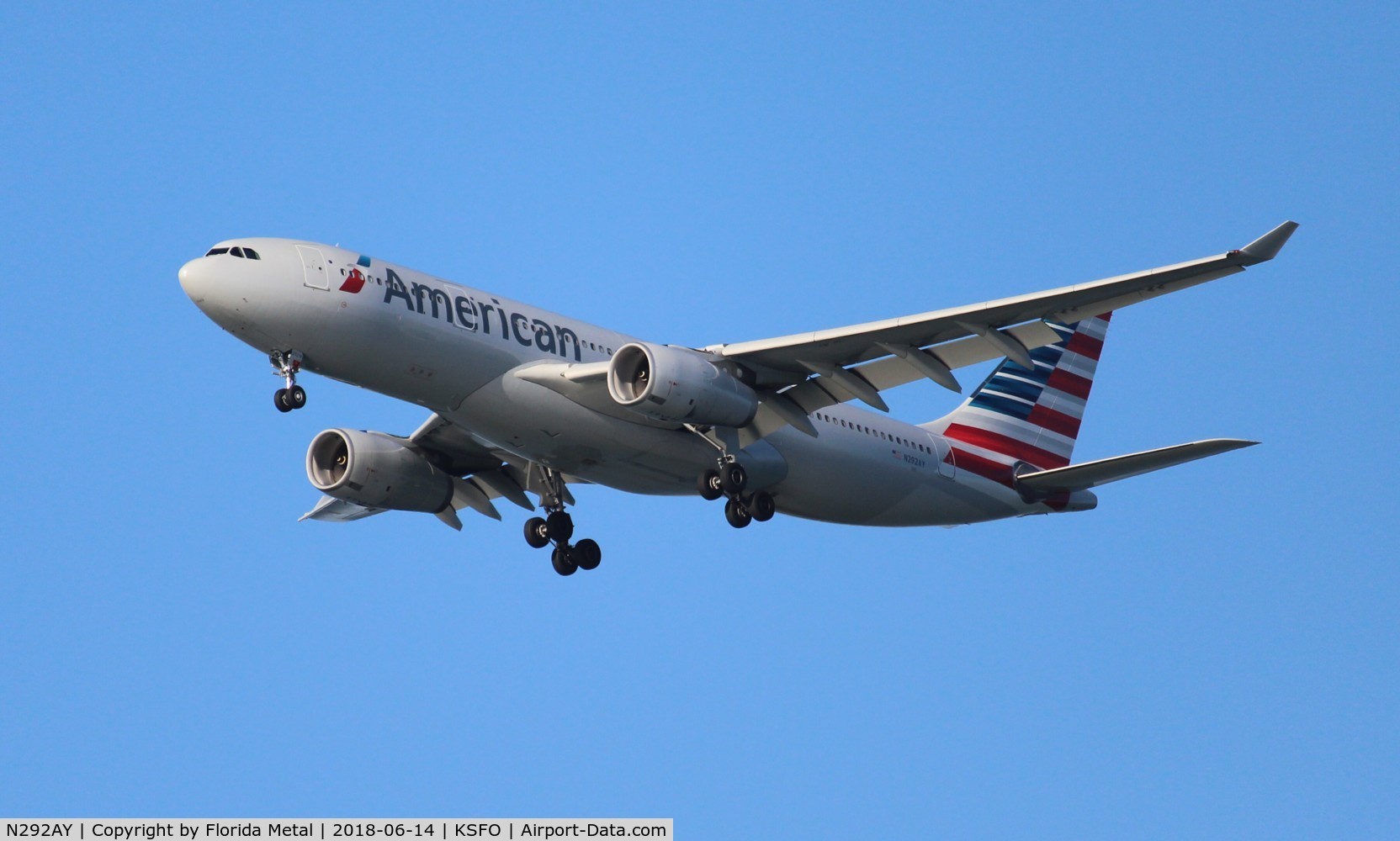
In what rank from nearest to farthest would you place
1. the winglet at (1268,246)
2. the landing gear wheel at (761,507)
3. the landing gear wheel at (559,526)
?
1. the winglet at (1268,246)
2. the landing gear wheel at (761,507)
3. the landing gear wheel at (559,526)

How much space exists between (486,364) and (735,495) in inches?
220

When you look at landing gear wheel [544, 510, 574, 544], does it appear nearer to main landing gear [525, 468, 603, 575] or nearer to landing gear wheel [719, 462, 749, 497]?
main landing gear [525, 468, 603, 575]

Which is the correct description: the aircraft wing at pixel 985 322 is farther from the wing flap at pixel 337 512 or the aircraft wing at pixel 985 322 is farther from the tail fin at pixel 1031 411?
the wing flap at pixel 337 512

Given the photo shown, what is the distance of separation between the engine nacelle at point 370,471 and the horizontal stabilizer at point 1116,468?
13423 mm

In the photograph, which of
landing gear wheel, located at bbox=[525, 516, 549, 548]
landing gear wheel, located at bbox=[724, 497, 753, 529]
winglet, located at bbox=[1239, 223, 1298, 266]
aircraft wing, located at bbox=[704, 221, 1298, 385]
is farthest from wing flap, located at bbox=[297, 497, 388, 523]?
winglet, located at bbox=[1239, 223, 1298, 266]

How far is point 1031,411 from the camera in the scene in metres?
42.5

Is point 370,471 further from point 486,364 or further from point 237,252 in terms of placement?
point 237,252

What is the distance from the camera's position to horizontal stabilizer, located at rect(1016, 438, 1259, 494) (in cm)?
3328

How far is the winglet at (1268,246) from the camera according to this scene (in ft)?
91.7

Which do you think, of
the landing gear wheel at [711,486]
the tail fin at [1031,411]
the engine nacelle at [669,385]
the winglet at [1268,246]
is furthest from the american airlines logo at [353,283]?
the winglet at [1268,246]

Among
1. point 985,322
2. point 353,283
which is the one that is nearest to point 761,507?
point 985,322

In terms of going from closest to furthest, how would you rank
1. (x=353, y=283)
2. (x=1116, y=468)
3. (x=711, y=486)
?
1. (x=353, y=283)
2. (x=711, y=486)
3. (x=1116, y=468)

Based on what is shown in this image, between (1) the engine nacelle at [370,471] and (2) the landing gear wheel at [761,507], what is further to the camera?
(1) the engine nacelle at [370,471]

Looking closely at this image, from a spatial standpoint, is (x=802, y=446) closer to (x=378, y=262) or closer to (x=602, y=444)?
(x=602, y=444)
